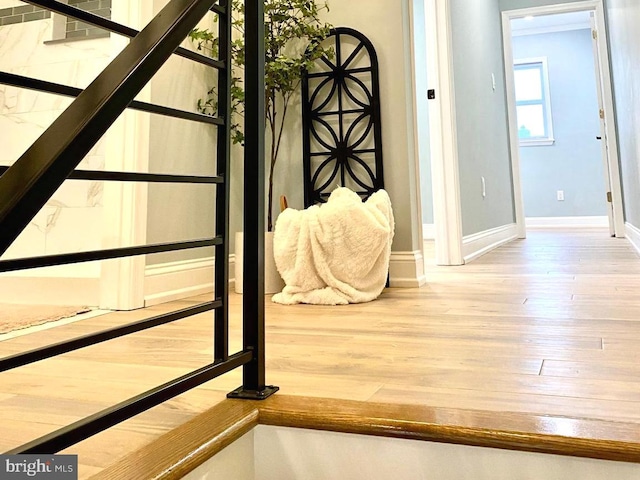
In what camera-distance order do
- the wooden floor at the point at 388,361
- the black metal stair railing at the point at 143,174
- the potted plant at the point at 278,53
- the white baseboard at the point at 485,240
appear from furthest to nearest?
the white baseboard at the point at 485,240, the potted plant at the point at 278,53, the wooden floor at the point at 388,361, the black metal stair railing at the point at 143,174

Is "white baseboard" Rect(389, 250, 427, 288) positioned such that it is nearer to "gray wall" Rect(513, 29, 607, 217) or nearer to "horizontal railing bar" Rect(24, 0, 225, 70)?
"horizontal railing bar" Rect(24, 0, 225, 70)

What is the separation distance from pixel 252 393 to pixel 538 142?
6.61 metres

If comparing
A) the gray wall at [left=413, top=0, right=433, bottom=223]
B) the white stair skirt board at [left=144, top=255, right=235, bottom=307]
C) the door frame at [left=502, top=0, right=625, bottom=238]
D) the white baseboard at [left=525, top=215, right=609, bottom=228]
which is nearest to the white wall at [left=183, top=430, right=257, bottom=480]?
the white stair skirt board at [left=144, top=255, right=235, bottom=307]

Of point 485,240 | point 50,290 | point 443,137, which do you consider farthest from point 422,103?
point 50,290

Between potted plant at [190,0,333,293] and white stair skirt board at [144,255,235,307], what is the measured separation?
15cm

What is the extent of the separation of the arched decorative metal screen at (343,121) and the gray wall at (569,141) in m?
5.01

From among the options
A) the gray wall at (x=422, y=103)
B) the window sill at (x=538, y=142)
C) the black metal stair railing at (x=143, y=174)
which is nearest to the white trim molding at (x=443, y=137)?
the gray wall at (x=422, y=103)

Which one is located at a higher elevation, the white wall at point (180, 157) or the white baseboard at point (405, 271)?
the white wall at point (180, 157)

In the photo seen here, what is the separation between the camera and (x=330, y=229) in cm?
180

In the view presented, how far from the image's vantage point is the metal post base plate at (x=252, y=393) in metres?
0.76

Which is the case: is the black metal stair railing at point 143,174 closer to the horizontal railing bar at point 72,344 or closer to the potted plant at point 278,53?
the horizontal railing bar at point 72,344

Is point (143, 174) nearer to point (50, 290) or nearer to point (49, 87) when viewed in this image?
point (49, 87)

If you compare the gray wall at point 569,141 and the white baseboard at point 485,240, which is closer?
the white baseboard at point 485,240

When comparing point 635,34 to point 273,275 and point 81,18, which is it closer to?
point 273,275
